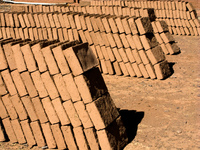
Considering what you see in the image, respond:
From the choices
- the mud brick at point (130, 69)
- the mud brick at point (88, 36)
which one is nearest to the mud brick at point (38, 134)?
the mud brick at point (130, 69)

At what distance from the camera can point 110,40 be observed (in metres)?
7.77

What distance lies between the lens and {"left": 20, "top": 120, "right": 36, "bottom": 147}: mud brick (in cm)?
491

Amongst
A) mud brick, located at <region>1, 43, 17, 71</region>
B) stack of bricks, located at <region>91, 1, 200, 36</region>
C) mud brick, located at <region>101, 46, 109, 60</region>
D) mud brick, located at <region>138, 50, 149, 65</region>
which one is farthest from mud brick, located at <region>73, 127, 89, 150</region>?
stack of bricks, located at <region>91, 1, 200, 36</region>

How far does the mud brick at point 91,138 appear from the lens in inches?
Answer: 175

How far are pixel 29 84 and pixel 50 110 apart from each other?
22.6 inches

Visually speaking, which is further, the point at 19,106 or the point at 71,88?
the point at 19,106

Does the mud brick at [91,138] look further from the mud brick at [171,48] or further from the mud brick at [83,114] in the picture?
the mud brick at [171,48]

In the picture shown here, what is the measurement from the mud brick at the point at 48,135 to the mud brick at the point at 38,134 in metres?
0.09

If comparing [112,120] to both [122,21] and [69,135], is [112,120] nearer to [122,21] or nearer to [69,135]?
[69,135]

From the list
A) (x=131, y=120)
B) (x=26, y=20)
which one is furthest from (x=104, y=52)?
(x=26, y=20)

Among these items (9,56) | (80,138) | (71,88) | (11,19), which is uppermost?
(11,19)

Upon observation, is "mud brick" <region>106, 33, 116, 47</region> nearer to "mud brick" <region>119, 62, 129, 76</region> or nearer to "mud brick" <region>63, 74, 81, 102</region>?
"mud brick" <region>119, 62, 129, 76</region>

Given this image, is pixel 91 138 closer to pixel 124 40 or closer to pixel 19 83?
pixel 19 83

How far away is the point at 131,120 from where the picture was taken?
558cm
